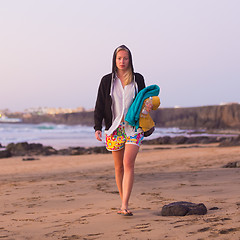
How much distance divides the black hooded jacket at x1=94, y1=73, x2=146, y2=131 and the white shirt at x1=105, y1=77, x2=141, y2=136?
51 mm

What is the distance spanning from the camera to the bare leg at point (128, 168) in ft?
13.6

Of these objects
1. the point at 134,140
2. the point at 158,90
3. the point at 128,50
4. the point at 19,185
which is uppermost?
the point at 128,50

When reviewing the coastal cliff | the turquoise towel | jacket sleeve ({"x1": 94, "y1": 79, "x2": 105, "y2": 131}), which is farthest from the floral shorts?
the coastal cliff

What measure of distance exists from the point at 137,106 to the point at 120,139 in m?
0.44

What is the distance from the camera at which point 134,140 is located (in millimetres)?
4148

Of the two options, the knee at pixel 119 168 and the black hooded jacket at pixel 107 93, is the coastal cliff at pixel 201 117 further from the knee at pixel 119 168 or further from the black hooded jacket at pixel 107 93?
the black hooded jacket at pixel 107 93

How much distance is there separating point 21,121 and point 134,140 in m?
63.3

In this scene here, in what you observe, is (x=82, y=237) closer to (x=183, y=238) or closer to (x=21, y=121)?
(x=183, y=238)

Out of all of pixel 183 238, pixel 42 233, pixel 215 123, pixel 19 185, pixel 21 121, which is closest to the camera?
pixel 183 238

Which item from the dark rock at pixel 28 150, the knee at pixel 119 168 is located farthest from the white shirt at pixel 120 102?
the dark rock at pixel 28 150

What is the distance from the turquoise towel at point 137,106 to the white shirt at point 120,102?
0.09 metres

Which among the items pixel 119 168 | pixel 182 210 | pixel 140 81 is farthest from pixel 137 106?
pixel 182 210

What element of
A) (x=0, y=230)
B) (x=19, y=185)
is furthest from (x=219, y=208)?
(x=19, y=185)

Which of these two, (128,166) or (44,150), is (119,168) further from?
(44,150)
